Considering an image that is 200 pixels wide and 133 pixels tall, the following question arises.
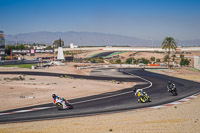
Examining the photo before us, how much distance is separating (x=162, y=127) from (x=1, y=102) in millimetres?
15429

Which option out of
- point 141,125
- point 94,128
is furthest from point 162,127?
point 94,128

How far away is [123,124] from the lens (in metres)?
15.1

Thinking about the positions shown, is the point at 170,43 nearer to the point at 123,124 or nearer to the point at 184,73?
the point at 184,73

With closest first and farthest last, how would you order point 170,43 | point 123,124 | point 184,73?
point 123,124 < point 184,73 < point 170,43

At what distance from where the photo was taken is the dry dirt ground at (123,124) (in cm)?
1380

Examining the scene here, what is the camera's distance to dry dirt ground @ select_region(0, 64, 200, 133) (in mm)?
13797

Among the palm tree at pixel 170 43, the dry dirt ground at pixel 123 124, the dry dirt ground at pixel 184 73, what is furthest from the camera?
the palm tree at pixel 170 43

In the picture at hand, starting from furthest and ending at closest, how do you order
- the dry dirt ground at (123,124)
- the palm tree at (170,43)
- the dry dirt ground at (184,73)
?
the palm tree at (170,43) → the dry dirt ground at (184,73) → the dry dirt ground at (123,124)

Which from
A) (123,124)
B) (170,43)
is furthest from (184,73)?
(123,124)

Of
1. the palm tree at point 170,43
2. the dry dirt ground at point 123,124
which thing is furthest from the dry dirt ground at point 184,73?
the dry dirt ground at point 123,124

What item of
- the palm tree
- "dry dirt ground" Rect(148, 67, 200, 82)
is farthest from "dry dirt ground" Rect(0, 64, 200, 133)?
the palm tree

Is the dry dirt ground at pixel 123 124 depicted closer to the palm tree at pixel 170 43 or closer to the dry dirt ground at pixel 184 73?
the dry dirt ground at pixel 184 73

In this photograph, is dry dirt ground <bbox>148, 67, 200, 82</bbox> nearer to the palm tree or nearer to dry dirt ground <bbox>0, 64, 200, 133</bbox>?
the palm tree

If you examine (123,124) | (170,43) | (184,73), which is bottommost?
(184,73)
